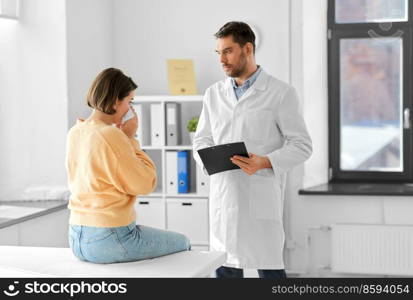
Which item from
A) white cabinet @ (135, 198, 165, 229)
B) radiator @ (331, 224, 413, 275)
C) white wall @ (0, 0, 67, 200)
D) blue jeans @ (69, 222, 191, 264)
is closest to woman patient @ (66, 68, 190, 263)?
blue jeans @ (69, 222, 191, 264)

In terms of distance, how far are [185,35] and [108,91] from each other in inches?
96.6

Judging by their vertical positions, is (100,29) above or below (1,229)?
above

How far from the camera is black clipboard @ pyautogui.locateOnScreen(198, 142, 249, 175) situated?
2830mm

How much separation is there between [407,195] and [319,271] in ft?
2.48

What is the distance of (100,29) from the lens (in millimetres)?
4594

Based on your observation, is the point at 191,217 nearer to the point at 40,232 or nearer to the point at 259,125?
the point at 40,232

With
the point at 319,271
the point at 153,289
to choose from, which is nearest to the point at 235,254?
the point at 153,289

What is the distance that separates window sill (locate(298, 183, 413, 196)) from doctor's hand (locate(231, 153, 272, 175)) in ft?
4.83

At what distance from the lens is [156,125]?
4.47 m

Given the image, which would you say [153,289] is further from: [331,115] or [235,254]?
[331,115]

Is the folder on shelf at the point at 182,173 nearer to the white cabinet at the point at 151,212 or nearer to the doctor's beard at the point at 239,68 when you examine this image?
the white cabinet at the point at 151,212

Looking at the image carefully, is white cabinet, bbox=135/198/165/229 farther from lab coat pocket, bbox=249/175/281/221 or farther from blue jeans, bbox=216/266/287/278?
lab coat pocket, bbox=249/175/281/221

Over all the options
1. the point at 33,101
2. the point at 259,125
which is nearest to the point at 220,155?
the point at 259,125

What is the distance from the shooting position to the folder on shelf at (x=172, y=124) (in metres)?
4.44
